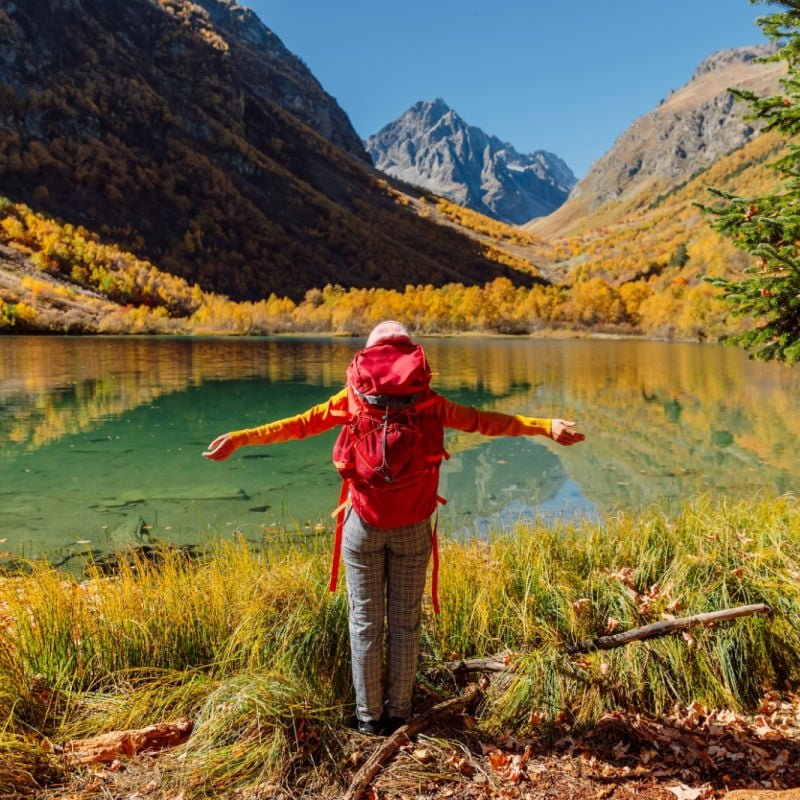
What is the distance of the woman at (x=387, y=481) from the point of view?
2523mm

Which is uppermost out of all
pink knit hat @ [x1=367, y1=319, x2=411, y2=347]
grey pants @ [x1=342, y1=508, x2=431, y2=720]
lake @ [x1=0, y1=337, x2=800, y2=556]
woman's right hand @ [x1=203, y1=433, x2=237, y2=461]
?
pink knit hat @ [x1=367, y1=319, x2=411, y2=347]

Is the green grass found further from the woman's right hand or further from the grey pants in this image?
the woman's right hand

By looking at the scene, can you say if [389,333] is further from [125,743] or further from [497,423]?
[125,743]

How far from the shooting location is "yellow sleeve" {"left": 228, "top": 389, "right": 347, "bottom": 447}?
2738 millimetres

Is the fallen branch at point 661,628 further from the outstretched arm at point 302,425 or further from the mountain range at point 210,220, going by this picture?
the mountain range at point 210,220

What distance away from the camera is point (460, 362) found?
1438 inches

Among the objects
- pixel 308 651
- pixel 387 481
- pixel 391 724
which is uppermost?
pixel 387 481

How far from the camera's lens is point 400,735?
2.74 m

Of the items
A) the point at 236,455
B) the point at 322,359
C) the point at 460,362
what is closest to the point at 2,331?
the point at 322,359

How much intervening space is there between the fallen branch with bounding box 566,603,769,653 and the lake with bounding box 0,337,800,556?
2.37m

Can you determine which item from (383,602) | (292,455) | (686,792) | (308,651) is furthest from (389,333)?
(292,455)

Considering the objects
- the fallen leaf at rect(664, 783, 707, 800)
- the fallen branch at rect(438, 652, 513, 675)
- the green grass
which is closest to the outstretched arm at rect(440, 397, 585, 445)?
the green grass

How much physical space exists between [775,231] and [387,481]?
3344 millimetres

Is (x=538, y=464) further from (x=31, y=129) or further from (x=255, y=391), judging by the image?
(x=31, y=129)
